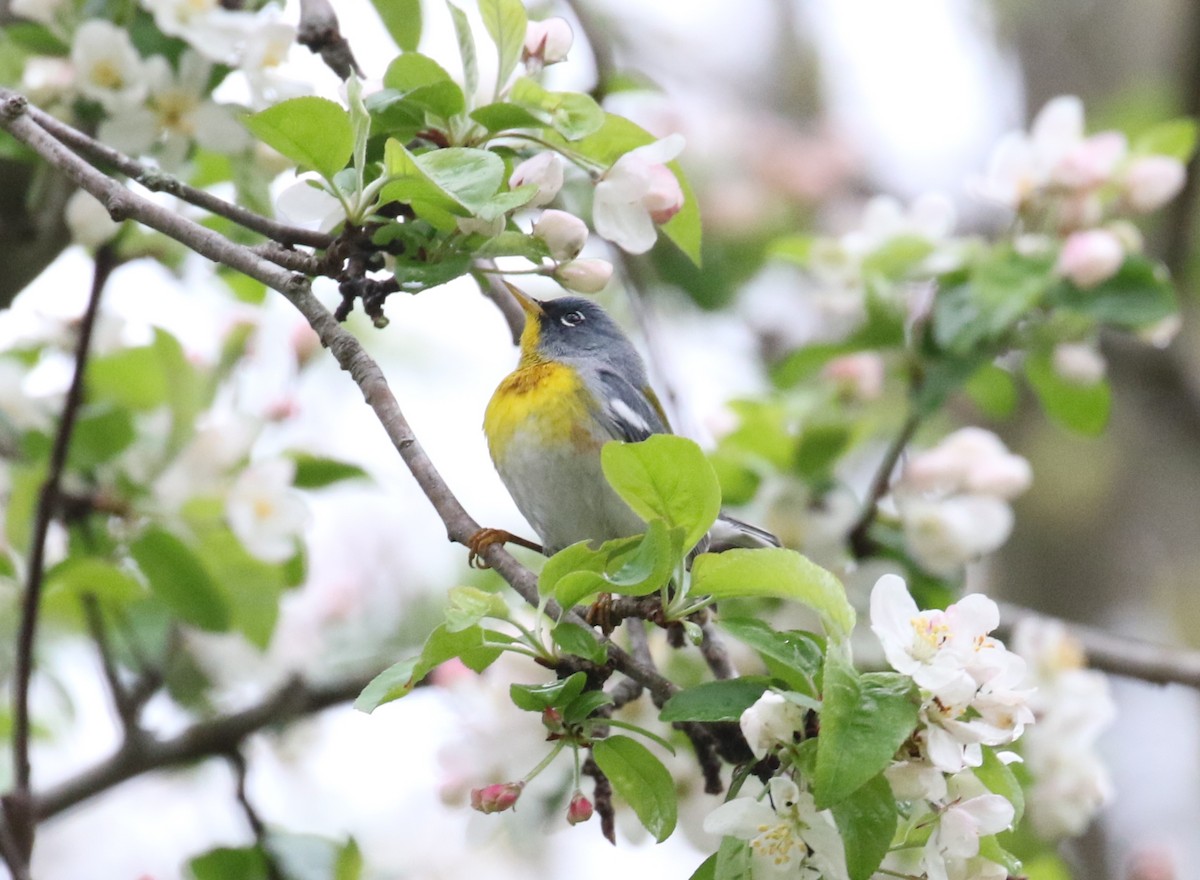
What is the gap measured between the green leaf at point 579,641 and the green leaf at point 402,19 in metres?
1.14

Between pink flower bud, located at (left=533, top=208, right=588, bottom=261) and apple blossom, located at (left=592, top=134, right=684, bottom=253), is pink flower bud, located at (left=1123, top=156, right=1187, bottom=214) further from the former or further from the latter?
pink flower bud, located at (left=533, top=208, right=588, bottom=261)

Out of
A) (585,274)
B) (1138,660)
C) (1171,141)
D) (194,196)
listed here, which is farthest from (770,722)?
(1171,141)

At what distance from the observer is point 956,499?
2.89 meters

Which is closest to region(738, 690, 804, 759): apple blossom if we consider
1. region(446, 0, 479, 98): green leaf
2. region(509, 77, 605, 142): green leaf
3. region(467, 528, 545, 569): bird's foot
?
region(467, 528, 545, 569): bird's foot

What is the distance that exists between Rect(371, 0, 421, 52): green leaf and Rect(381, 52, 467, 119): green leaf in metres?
0.40

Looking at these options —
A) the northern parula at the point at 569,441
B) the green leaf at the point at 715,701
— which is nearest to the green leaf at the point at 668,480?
the green leaf at the point at 715,701

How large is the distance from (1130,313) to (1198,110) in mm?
1861

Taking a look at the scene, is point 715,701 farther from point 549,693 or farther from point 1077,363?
point 1077,363

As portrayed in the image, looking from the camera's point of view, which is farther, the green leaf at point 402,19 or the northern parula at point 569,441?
the northern parula at point 569,441

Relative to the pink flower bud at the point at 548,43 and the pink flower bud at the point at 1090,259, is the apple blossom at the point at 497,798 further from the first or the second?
the pink flower bud at the point at 1090,259

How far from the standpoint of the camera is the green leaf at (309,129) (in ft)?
5.04

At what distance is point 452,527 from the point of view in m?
1.47

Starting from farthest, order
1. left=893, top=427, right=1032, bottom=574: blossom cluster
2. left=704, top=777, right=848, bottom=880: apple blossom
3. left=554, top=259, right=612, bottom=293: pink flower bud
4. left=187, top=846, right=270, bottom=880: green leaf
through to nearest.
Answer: left=893, top=427, right=1032, bottom=574: blossom cluster, left=187, top=846, right=270, bottom=880: green leaf, left=554, top=259, right=612, bottom=293: pink flower bud, left=704, top=777, right=848, bottom=880: apple blossom

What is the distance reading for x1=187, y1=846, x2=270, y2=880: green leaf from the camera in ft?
6.95
